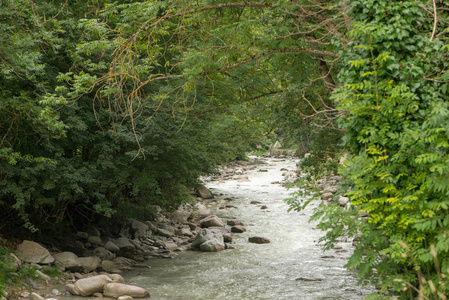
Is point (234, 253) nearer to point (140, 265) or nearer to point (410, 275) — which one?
point (140, 265)

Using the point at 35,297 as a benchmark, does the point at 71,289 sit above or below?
below

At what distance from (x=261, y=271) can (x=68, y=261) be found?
165 inches

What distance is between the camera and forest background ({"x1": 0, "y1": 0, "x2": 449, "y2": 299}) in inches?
181

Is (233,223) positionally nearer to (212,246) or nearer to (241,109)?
(212,246)

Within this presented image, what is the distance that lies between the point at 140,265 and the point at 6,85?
16.4 feet

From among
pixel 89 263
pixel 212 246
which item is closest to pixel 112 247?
pixel 89 263

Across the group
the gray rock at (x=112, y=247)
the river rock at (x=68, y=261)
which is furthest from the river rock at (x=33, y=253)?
the gray rock at (x=112, y=247)

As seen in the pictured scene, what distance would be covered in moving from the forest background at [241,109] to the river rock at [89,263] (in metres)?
1.20

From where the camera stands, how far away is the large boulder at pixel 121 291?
805 centimetres

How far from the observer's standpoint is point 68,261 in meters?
9.52

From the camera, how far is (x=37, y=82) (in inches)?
348

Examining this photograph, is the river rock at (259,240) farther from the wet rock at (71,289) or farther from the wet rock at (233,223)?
the wet rock at (71,289)

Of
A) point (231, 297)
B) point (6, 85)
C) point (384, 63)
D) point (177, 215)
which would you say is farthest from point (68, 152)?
point (384, 63)

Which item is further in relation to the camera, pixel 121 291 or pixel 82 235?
pixel 82 235
